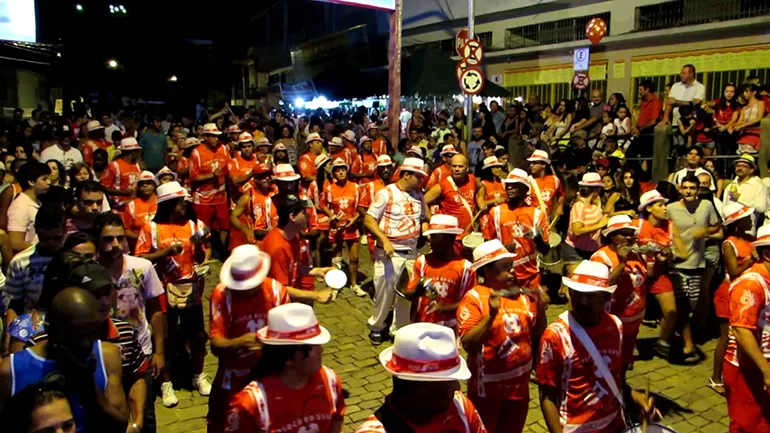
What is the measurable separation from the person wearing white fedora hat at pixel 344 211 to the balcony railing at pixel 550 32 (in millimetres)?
13003

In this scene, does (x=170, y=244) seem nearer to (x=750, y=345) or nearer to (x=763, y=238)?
(x=750, y=345)

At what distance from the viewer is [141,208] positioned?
7.81 m

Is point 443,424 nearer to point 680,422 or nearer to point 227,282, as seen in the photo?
point 227,282

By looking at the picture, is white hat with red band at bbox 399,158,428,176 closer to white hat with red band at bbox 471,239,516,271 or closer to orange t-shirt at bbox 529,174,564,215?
orange t-shirt at bbox 529,174,564,215

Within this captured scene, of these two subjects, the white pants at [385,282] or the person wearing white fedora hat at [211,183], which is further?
the person wearing white fedora hat at [211,183]

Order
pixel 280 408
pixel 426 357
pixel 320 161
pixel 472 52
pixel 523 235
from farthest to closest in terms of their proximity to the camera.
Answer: pixel 472 52 < pixel 320 161 < pixel 523 235 < pixel 280 408 < pixel 426 357

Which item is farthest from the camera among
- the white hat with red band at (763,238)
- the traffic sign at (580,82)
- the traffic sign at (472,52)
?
the traffic sign at (580,82)

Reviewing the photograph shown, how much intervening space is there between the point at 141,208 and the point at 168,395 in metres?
2.36

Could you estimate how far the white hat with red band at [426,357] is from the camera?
292 cm

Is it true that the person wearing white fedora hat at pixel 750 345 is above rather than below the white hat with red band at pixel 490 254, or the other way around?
below

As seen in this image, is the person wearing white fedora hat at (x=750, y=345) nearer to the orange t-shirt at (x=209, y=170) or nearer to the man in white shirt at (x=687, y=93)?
the orange t-shirt at (x=209, y=170)

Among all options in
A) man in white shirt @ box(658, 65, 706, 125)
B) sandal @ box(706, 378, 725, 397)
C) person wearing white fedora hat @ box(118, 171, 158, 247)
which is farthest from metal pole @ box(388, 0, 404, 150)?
Result: sandal @ box(706, 378, 725, 397)

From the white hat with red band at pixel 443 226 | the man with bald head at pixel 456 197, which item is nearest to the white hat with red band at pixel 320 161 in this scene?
the man with bald head at pixel 456 197

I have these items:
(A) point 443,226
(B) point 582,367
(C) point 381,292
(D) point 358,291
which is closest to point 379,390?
(C) point 381,292
